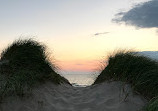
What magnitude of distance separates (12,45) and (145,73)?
430 cm

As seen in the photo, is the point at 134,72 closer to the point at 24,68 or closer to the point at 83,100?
the point at 83,100

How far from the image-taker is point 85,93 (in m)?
7.23

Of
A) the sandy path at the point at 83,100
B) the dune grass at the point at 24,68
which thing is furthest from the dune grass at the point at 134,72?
the dune grass at the point at 24,68

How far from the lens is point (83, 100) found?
6613mm

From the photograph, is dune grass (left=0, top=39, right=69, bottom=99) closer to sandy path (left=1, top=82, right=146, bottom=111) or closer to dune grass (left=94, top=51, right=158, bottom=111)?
sandy path (left=1, top=82, right=146, bottom=111)

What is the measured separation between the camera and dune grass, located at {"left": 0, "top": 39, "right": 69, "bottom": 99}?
19.7ft

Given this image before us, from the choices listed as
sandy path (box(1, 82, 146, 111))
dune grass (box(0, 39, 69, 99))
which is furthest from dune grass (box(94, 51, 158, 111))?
A: dune grass (box(0, 39, 69, 99))

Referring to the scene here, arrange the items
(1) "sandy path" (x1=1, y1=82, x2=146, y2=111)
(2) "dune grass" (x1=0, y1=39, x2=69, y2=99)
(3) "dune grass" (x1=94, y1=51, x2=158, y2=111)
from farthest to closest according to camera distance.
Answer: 1. (3) "dune grass" (x1=94, y1=51, x2=158, y2=111)
2. (2) "dune grass" (x1=0, y1=39, x2=69, y2=99)
3. (1) "sandy path" (x1=1, y1=82, x2=146, y2=111)

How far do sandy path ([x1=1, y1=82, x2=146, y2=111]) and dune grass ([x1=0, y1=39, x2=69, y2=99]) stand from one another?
9.6 inches

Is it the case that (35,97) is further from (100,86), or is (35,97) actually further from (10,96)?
(100,86)

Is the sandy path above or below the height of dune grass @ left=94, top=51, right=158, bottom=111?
below

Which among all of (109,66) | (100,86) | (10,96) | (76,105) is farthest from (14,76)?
(109,66)

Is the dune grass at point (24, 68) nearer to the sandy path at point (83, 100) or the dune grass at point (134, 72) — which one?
the sandy path at point (83, 100)

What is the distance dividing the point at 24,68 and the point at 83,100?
1836 mm
